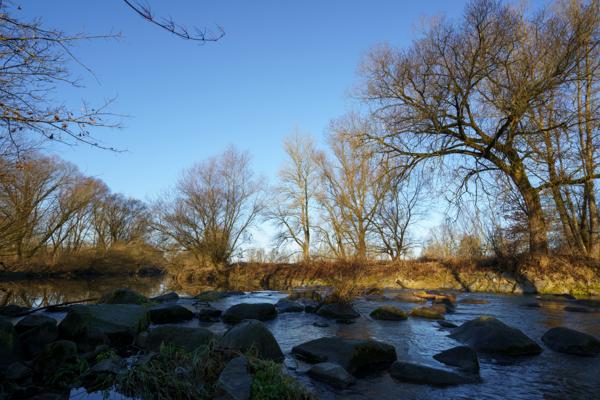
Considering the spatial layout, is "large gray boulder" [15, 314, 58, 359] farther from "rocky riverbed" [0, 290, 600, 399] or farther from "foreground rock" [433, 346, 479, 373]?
"foreground rock" [433, 346, 479, 373]

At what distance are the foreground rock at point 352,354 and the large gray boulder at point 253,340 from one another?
1.37ft

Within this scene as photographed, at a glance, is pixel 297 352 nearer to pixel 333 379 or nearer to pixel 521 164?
pixel 333 379

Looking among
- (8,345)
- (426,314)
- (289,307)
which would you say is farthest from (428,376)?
(289,307)

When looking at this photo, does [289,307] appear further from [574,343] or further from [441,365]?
[574,343]

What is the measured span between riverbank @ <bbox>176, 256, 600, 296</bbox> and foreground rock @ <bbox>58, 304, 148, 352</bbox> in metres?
4.83

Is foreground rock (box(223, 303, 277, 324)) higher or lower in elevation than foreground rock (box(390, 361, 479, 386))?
higher

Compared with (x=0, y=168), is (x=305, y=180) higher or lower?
higher

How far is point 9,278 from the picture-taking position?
969 inches

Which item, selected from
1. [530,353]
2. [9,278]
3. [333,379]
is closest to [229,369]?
[333,379]

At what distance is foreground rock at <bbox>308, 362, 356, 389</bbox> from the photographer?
3797 mm

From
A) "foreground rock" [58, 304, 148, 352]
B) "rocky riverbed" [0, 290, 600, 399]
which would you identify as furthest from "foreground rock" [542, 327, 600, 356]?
"foreground rock" [58, 304, 148, 352]

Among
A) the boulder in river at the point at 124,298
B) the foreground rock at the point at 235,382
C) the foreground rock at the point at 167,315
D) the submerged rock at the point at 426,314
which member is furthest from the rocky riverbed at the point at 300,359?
the boulder in river at the point at 124,298

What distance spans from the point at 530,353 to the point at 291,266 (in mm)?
20036

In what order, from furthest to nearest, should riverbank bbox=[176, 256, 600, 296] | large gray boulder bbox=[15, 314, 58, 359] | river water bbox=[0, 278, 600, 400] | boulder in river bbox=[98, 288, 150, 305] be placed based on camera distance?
riverbank bbox=[176, 256, 600, 296] → boulder in river bbox=[98, 288, 150, 305] → large gray boulder bbox=[15, 314, 58, 359] → river water bbox=[0, 278, 600, 400]
